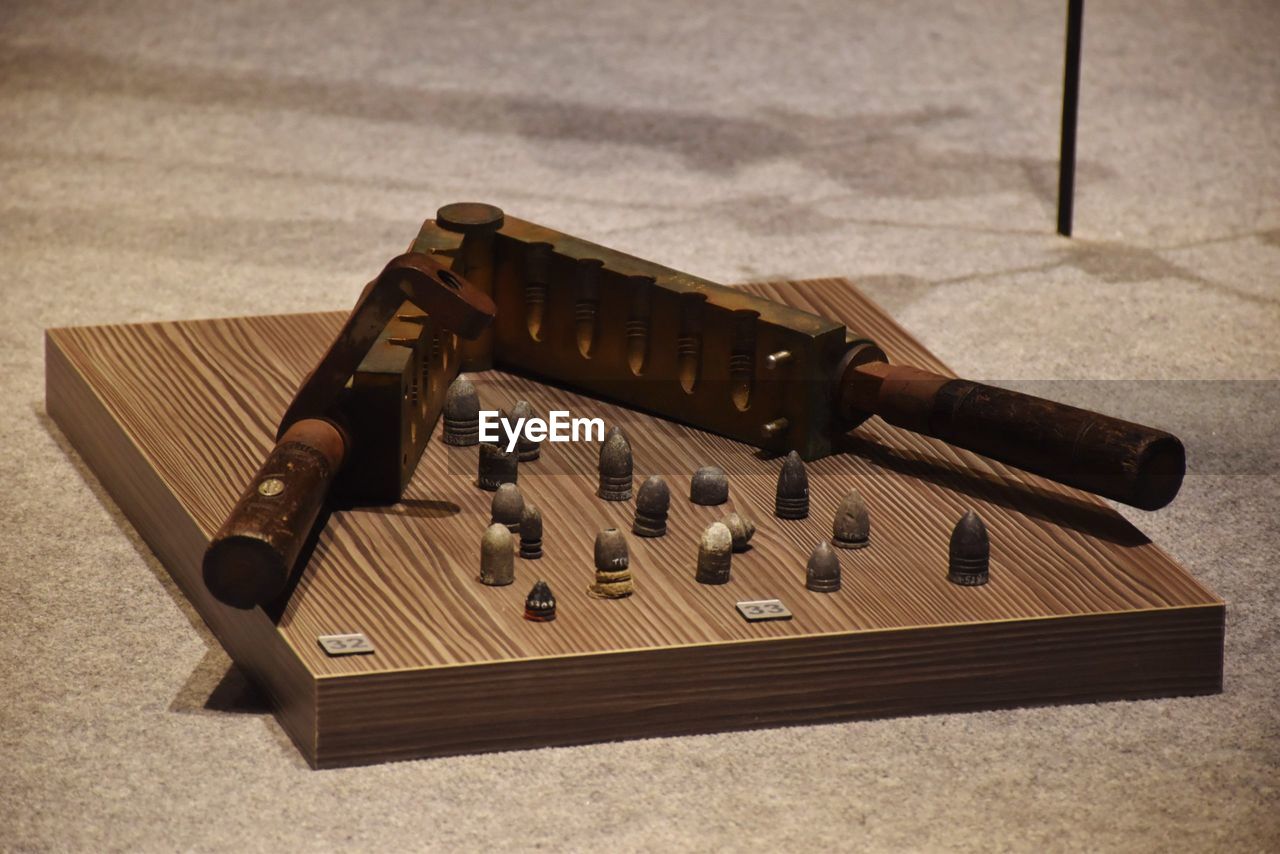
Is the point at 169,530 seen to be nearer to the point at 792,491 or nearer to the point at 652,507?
the point at 652,507

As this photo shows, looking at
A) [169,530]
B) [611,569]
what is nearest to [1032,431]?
[611,569]

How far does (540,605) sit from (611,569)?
0.45ft

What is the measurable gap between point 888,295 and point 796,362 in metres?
1.35

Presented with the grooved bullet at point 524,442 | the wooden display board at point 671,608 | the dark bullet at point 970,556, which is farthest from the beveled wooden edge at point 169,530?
the dark bullet at point 970,556

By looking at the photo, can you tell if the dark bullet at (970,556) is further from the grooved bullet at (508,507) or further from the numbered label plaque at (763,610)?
the grooved bullet at (508,507)

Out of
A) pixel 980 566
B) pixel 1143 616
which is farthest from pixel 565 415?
pixel 1143 616

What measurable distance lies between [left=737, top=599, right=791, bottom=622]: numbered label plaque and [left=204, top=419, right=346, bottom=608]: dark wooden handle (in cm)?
59

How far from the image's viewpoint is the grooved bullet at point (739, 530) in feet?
9.71

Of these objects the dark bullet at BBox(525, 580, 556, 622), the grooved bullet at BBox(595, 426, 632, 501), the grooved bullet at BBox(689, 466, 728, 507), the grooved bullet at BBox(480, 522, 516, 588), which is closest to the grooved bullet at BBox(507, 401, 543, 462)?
the grooved bullet at BBox(595, 426, 632, 501)

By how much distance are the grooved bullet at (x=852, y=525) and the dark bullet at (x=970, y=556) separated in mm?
152

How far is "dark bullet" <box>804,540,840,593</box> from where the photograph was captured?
2.84 m

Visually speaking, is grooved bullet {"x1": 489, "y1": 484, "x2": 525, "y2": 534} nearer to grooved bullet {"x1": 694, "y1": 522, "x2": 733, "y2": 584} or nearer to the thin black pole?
grooved bullet {"x1": 694, "y1": 522, "x2": 733, "y2": 584}

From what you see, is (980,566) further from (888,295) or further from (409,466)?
(888,295)

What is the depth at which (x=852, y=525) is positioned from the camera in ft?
9.81
